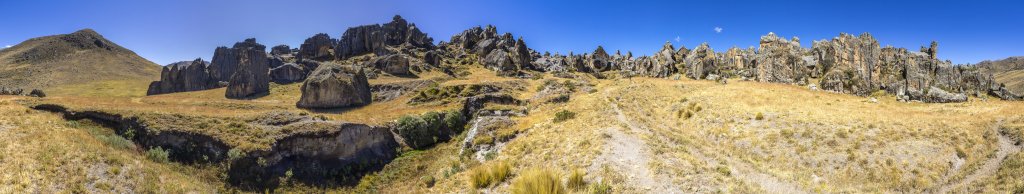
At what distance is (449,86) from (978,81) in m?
65.4

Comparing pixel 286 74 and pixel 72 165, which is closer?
pixel 72 165

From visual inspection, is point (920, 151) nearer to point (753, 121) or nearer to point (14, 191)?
point (753, 121)

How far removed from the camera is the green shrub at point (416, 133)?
126 ft

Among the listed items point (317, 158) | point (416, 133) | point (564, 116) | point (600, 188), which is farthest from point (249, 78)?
point (600, 188)

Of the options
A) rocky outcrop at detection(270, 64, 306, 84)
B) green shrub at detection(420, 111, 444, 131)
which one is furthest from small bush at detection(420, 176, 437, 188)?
rocky outcrop at detection(270, 64, 306, 84)

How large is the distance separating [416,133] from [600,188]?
24.5 metres

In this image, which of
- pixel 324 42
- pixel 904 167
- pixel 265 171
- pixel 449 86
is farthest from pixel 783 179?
pixel 324 42

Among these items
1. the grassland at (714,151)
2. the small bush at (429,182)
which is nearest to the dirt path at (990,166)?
the grassland at (714,151)

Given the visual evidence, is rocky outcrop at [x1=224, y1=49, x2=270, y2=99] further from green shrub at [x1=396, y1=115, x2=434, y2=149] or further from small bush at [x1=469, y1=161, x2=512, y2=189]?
small bush at [x1=469, y1=161, x2=512, y2=189]

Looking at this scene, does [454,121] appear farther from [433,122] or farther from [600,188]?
[600,188]

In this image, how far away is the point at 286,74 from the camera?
302ft

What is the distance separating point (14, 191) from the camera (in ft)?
58.9

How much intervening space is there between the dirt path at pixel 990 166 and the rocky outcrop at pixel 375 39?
110231 mm

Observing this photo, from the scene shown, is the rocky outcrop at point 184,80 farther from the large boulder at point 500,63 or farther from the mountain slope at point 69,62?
the large boulder at point 500,63
